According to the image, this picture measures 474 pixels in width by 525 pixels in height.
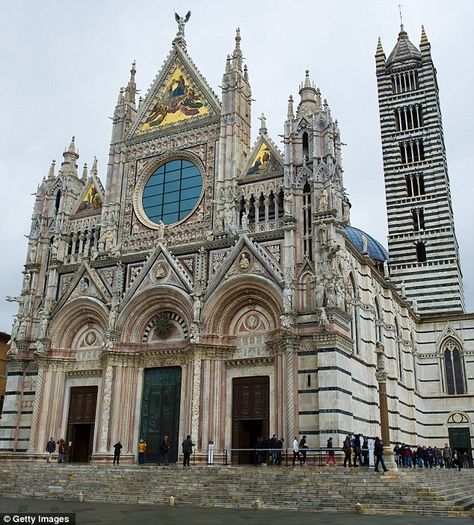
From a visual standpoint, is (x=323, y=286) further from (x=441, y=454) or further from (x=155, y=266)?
(x=441, y=454)

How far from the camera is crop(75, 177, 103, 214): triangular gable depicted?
107 ft

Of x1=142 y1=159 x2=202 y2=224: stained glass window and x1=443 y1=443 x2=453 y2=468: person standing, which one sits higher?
x1=142 y1=159 x2=202 y2=224: stained glass window

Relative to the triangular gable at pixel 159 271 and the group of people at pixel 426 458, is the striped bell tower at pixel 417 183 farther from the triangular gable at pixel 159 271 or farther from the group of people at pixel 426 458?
the triangular gable at pixel 159 271

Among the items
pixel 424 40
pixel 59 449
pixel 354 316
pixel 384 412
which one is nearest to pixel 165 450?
pixel 59 449

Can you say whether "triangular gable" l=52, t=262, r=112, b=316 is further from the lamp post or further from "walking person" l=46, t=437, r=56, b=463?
the lamp post

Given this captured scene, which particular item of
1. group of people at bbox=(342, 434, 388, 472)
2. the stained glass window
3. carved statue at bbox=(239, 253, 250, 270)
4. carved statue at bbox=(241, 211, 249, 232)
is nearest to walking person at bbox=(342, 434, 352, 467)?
group of people at bbox=(342, 434, 388, 472)

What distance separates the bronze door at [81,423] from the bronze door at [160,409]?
278 cm

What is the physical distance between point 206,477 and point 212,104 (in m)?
19.5

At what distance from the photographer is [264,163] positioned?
28578 mm

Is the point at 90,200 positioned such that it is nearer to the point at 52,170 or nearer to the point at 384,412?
the point at 52,170

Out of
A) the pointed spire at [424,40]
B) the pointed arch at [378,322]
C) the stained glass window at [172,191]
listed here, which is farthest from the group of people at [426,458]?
the pointed spire at [424,40]

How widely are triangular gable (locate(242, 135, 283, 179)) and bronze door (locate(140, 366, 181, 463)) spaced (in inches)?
385

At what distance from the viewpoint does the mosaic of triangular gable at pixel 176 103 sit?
1241 inches

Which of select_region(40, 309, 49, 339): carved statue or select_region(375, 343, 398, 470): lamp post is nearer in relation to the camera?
select_region(375, 343, 398, 470): lamp post
